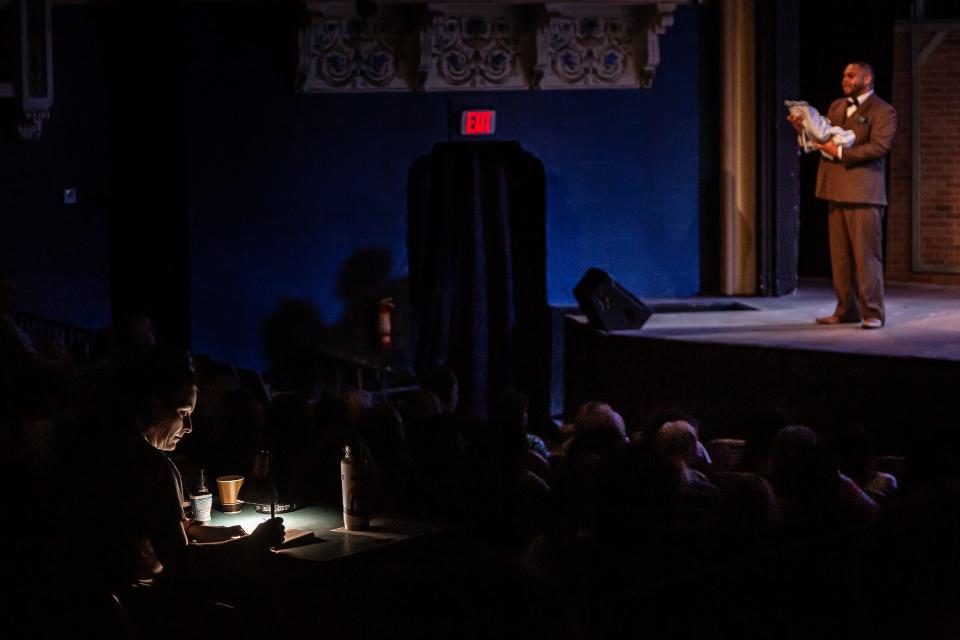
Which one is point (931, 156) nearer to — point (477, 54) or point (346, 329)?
point (477, 54)

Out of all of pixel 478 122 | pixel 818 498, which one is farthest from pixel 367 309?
pixel 818 498

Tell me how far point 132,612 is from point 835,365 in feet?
15.0

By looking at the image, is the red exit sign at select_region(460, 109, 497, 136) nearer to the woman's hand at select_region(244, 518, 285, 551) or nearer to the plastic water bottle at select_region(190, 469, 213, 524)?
the plastic water bottle at select_region(190, 469, 213, 524)

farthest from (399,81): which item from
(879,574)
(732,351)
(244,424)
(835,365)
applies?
(879,574)

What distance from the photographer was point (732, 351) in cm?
754

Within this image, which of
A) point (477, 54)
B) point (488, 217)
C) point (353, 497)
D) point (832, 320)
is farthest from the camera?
point (488, 217)

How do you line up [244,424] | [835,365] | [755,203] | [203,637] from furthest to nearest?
[755,203], [835,365], [244,424], [203,637]

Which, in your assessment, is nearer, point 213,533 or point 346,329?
point 213,533

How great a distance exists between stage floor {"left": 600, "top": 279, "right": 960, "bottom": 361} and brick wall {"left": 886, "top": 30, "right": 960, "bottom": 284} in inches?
45.0

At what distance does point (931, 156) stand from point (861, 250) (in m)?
4.33

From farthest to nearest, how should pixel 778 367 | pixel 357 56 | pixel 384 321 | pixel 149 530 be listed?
pixel 384 321 → pixel 357 56 → pixel 778 367 → pixel 149 530

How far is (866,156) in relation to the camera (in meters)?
8.01

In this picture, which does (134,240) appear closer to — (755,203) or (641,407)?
(641,407)

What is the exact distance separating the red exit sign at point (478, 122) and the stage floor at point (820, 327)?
1774 mm
